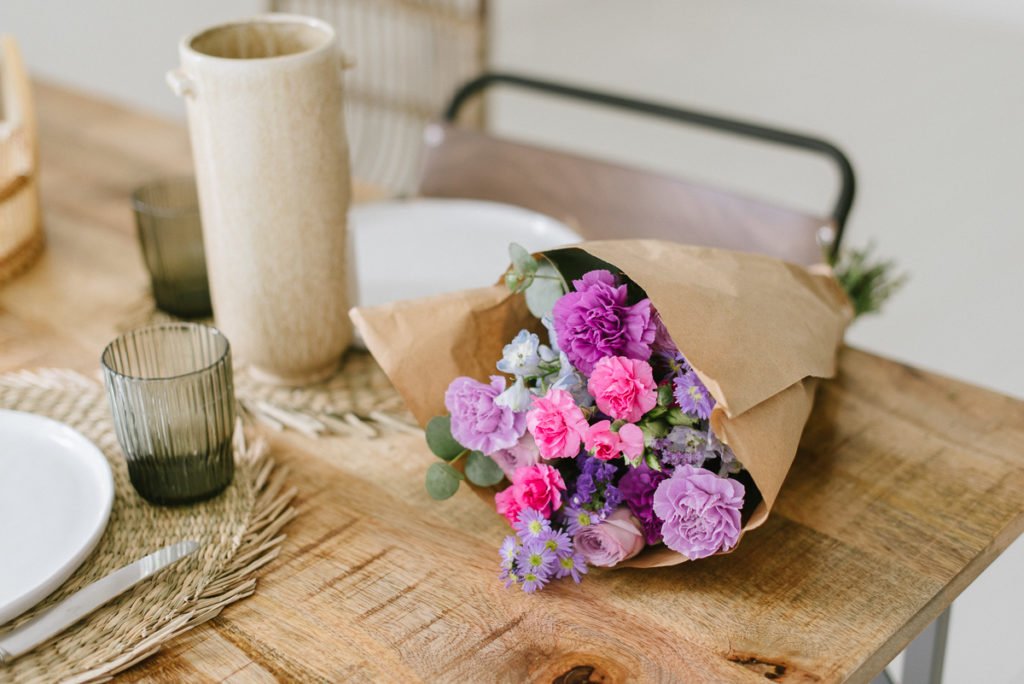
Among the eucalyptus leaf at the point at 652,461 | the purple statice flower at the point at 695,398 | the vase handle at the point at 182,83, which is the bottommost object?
the eucalyptus leaf at the point at 652,461

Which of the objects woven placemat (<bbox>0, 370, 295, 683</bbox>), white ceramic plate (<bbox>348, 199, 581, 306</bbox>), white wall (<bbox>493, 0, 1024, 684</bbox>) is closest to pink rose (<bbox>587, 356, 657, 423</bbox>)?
woven placemat (<bbox>0, 370, 295, 683</bbox>)

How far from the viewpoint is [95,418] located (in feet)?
2.85

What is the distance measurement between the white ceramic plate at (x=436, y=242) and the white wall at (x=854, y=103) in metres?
0.81

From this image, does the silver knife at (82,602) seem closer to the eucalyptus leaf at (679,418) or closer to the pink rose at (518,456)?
the pink rose at (518,456)

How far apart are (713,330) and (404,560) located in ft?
0.87

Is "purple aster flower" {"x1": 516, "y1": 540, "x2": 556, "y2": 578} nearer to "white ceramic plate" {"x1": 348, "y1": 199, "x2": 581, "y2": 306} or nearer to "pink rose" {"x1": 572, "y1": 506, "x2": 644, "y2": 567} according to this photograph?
"pink rose" {"x1": 572, "y1": 506, "x2": 644, "y2": 567}

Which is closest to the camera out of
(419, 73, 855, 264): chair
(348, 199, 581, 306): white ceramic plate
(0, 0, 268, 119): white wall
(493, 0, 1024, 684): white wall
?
(348, 199, 581, 306): white ceramic plate

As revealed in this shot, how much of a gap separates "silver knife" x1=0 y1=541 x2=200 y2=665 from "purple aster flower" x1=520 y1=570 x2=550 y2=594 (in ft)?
0.74

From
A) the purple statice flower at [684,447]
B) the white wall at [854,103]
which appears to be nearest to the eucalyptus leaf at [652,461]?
the purple statice flower at [684,447]

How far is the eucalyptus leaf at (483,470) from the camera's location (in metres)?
0.72

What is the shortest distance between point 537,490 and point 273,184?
34 centimetres

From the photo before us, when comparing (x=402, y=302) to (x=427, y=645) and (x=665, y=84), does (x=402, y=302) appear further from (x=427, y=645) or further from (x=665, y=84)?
(x=665, y=84)

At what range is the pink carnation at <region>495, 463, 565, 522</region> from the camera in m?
0.68

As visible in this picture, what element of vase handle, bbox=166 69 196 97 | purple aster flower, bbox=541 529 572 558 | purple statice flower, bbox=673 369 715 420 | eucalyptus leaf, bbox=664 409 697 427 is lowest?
purple aster flower, bbox=541 529 572 558
